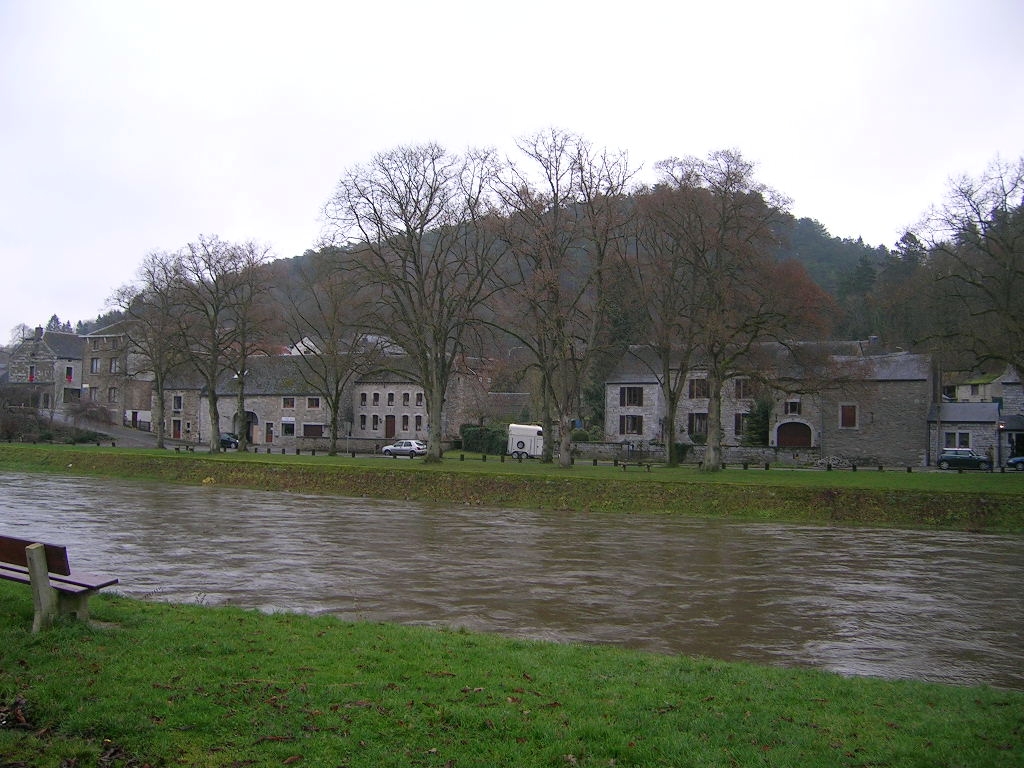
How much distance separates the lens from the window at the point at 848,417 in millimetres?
55447

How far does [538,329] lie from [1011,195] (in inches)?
830

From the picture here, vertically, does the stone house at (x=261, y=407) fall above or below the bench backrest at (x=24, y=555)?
above

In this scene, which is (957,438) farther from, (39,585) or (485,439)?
(39,585)

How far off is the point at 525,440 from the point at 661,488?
26.1 meters

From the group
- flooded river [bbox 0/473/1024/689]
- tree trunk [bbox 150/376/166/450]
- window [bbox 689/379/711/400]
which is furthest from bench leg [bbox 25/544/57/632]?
window [bbox 689/379/711/400]

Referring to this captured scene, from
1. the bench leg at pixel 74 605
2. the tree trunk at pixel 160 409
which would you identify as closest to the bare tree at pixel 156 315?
the tree trunk at pixel 160 409

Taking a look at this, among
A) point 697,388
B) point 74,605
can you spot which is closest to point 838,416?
point 697,388

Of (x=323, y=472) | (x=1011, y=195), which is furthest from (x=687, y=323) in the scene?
(x=323, y=472)

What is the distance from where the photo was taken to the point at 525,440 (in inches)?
2303

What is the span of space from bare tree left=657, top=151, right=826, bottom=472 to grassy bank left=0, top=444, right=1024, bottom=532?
650 cm

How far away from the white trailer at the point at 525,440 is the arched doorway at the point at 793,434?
16.5 m

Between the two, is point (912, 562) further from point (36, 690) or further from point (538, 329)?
point (538, 329)

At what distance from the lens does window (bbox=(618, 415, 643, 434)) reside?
209 feet

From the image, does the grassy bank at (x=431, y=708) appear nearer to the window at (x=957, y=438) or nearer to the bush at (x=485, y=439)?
the bush at (x=485, y=439)
